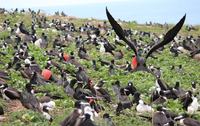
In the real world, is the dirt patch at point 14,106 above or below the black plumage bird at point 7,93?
below

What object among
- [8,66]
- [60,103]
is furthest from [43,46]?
[60,103]

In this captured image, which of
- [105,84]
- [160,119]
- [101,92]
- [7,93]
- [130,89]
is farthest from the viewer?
[105,84]

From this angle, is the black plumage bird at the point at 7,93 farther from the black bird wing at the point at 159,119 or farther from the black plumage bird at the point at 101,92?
the black bird wing at the point at 159,119

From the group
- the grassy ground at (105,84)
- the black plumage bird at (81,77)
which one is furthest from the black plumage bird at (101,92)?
the black plumage bird at (81,77)

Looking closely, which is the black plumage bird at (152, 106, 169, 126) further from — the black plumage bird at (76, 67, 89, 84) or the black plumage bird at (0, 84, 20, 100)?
the black plumage bird at (76, 67, 89, 84)

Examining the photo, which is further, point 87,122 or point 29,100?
point 29,100

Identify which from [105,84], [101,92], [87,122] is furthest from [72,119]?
[105,84]

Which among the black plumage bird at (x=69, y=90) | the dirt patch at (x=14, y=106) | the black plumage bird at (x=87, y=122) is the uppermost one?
the black plumage bird at (x=87, y=122)

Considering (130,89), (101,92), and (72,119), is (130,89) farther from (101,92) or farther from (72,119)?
(72,119)

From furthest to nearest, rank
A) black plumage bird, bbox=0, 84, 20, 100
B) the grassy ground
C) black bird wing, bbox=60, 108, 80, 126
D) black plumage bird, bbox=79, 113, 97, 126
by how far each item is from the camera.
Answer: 1. black plumage bird, bbox=0, 84, 20, 100
2. the grassy ground
3. black bird wing, bbox=60, 108, 80, 126
4. black plumage bird, bbox=79, 113, 97, 126

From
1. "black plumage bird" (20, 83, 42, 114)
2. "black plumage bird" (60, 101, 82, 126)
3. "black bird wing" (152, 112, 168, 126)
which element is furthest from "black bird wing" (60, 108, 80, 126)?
"black bird wing" (152, 112, 168, 126)

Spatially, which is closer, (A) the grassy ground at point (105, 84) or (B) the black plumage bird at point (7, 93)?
(A) the grassy ground at point (105, 84)

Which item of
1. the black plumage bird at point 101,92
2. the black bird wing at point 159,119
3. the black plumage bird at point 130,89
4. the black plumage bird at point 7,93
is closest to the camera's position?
the black bird wing at point 159,119

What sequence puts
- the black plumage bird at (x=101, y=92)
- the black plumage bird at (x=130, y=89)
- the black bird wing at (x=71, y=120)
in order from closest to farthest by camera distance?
the black bird wing at (x=71, y=120) → the black plumage bird at (x=101, y=92) → the black plumage bird at (x=130, y=89)
